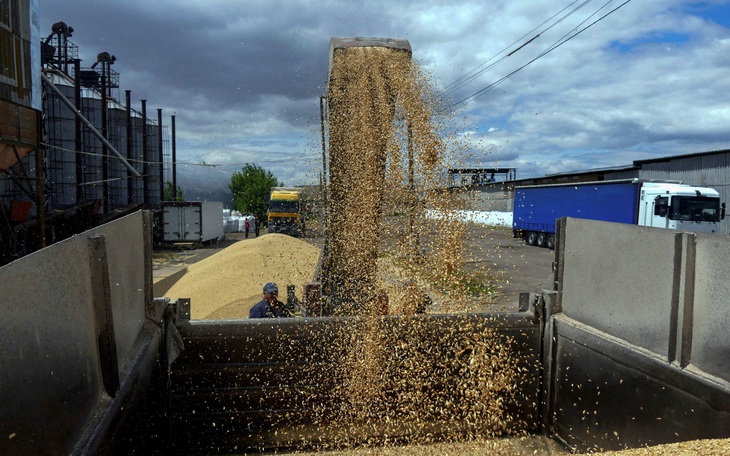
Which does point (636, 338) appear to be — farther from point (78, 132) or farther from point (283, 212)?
point (283, 212)

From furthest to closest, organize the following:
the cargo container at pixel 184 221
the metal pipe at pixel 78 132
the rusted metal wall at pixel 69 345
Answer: the cargo container at pixel 184 221 → the metal pipe at pixel 78 132 → the rusted metal wall at pixel 69 345

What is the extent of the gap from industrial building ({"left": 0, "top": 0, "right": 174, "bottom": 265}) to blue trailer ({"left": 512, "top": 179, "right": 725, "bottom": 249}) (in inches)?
576

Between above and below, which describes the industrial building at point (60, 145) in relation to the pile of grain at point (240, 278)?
above

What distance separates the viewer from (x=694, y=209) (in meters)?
16.0

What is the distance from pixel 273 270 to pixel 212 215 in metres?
17.2

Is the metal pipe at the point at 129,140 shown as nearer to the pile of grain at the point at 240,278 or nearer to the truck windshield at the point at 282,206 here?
the truck windshield at the point at 282,206

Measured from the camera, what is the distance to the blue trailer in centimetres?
1606

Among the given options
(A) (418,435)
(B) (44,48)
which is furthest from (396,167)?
(B) (44,48)

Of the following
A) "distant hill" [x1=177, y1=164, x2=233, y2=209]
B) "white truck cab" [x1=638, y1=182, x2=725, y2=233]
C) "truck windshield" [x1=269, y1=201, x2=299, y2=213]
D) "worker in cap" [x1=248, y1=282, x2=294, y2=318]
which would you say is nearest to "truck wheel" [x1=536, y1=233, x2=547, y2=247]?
"white truck cab" [x1=638, y1=182, x2=725, y2=233]

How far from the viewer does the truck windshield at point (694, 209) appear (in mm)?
16016

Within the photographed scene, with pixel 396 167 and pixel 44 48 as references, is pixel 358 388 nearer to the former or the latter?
pixel 396 167

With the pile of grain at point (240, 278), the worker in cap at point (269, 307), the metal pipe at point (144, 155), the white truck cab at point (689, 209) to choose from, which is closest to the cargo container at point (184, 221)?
the metal pipe at point (144, 155)

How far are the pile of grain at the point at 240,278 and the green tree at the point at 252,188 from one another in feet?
96.8

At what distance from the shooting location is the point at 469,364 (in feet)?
11.2
